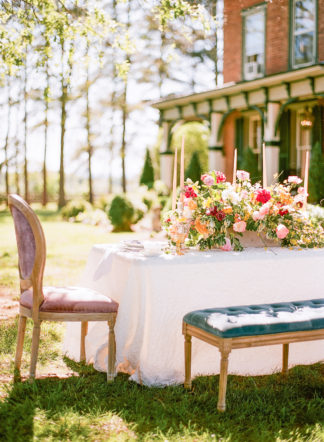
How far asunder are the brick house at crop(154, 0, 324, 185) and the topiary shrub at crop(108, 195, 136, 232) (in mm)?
3002

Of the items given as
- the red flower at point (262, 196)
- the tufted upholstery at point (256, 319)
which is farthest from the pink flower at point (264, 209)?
the tufted upholstery at point (256, 319)

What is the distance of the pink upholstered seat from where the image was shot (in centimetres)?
445

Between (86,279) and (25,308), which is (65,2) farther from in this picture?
(25,308)

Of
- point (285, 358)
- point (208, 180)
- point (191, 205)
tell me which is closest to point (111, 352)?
point (191, 205)

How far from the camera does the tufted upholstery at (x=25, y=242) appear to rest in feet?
14.7

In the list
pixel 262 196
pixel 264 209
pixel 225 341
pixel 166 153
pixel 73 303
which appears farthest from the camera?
pixel 166 153

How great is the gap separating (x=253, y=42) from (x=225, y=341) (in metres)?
15.8

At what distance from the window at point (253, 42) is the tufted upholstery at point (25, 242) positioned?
1477 centimetres

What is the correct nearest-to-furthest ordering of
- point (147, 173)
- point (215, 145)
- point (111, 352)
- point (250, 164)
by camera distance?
point (111, 352)
point (250, 164)
point (215, 145)
point (147, 173)

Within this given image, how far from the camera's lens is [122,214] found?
18.3m

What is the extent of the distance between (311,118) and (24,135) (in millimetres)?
22253

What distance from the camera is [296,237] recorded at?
5355 mm

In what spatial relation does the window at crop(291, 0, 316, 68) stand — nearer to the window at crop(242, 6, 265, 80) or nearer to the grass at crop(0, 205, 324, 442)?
the window at crop(242, 6, 265, 80)

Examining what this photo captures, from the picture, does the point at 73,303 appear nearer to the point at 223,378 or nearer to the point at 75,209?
the point at 223,378
